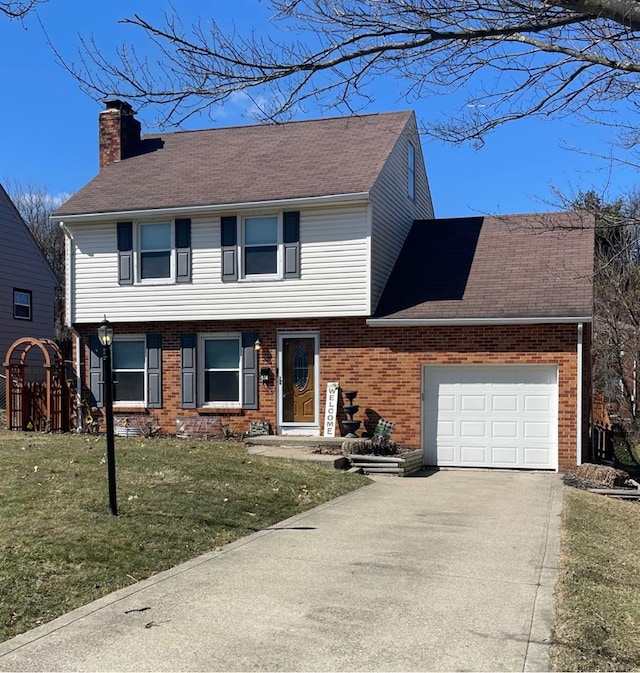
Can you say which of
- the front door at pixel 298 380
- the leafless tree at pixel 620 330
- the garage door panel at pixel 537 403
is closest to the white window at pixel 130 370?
the front door at pixel 298 380

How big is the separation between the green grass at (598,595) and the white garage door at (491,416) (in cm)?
423

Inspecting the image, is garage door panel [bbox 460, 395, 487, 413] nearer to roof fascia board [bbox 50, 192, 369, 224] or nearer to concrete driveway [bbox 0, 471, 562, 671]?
roof fascia board [bbox 50, 192, 369, 224]

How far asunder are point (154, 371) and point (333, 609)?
12.2m

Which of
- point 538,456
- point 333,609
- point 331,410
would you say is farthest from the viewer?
point 331,410

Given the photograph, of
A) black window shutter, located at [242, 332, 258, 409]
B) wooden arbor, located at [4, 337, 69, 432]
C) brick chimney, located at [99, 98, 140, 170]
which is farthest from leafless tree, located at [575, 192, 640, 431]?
wooden arbor, located at [4, 337, 69, 432]

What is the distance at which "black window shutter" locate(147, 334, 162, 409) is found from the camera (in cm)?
1692

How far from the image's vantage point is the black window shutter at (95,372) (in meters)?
17.4

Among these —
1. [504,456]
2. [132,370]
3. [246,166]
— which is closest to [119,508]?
[504,456]

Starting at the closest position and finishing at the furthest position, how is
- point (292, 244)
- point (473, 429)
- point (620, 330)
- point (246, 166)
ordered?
point (473, 429) < point (292, 244) < point (246, 166) < point (620, 330)

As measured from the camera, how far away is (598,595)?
5.92 meters

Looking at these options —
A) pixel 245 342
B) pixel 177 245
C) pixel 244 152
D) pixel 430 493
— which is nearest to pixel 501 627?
pixel 430 493

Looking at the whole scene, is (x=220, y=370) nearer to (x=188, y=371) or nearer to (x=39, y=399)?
(x=188, y=371)

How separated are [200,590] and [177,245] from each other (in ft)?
38.8

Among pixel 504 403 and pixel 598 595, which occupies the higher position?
pixel 504 403
